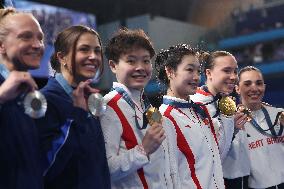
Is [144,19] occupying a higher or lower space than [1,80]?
Result: higher

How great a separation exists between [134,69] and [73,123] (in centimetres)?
62

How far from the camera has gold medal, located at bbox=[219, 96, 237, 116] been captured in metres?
2.71

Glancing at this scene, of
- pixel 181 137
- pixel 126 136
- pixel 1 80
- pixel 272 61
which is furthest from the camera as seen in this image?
pixel 272 61

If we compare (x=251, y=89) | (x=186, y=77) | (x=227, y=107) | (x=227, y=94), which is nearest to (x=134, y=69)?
(x=186, y=77)

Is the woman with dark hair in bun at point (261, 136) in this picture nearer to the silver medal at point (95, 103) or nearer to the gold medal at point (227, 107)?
the gold medal at point (227, 107)

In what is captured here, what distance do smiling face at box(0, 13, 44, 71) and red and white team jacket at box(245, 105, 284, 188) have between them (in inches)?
80.0

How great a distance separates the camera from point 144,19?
17203mm

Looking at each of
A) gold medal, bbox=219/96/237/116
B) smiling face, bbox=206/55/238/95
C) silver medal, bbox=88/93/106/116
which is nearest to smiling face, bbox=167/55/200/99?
gold medal, bbox=219/96/237/116

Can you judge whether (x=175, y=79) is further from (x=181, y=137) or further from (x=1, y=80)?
(x=1, y=80)

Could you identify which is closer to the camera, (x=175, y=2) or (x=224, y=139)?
(x=224, y=139)

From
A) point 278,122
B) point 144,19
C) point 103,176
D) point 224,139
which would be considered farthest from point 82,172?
point 144,19

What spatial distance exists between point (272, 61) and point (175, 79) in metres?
13.7

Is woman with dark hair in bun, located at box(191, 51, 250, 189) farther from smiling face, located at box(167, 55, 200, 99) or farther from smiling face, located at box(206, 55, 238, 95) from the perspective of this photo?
smiling face, located at box(167, 55, 200, 99)

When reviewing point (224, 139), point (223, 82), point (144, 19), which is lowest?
point (224, 139)
